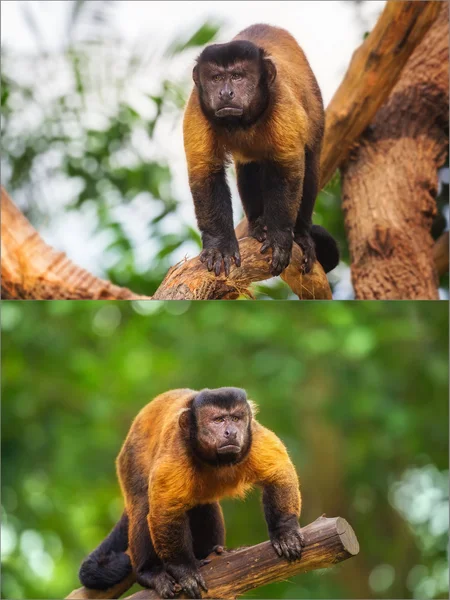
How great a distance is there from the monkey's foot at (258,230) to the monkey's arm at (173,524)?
84 centimetres

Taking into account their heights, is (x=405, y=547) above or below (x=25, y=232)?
below

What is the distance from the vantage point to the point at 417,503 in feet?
12.4

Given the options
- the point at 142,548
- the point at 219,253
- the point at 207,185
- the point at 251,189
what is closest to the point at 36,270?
the point at 251,189

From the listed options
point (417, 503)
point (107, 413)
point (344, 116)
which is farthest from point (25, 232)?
point (417, 503)

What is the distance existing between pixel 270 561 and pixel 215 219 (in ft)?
3.77

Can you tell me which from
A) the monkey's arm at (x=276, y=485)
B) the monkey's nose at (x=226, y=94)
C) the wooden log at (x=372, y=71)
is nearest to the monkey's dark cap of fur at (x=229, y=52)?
the monkey's nose at (x=226, y=94)

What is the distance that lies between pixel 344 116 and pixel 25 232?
1.83 m

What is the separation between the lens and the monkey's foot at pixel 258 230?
2780mm

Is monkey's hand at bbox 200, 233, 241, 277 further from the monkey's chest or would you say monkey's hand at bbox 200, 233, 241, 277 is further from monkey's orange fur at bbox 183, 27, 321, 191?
the monkey's chest

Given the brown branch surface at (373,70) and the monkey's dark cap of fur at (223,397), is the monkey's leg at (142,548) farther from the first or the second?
the brown branch surface at (373,70)

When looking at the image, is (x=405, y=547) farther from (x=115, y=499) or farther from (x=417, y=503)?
(x=115, y=499)

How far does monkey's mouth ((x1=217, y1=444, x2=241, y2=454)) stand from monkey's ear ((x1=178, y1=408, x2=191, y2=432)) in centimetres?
13

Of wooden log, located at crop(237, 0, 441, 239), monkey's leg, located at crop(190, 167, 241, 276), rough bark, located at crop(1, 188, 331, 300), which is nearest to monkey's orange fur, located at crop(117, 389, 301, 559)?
monkey's leg, located at crop(190, 167, 241, 276)

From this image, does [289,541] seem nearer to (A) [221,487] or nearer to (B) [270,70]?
(A) [221,487]
